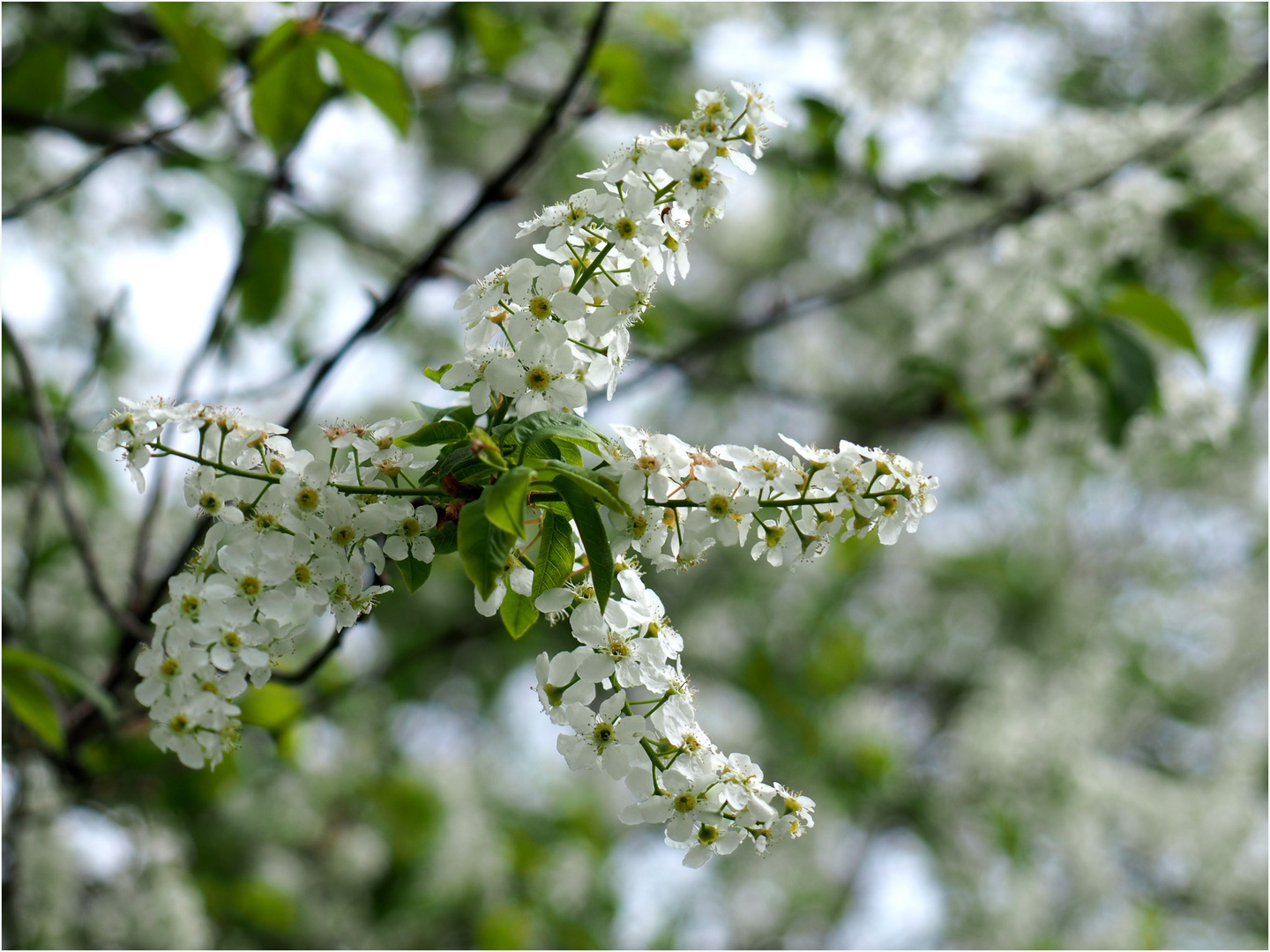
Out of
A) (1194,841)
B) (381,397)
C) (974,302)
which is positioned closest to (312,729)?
(381,397)

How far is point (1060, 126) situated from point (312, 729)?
442cm

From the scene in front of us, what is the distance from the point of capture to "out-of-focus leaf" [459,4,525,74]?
299 centimetres

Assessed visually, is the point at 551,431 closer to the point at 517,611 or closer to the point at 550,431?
the point at 550,431

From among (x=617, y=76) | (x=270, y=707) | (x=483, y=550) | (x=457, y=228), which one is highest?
(x=617, y=76)

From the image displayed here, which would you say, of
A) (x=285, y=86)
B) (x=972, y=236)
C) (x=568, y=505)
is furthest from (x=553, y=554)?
(x=972, y=236)

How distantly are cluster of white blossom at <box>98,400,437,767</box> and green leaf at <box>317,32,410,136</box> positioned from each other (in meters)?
1.24

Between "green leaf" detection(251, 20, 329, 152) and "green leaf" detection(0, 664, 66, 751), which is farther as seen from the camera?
"green leaf" detection(251, 20, 329, 152)

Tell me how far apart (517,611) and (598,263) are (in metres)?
0.47

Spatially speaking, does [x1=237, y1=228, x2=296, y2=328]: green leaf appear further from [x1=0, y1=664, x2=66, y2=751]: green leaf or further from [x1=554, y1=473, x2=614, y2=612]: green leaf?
[x1=554, y1=473, x2=614, y2=612]: green leaf

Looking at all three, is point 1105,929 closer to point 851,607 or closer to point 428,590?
A: point 851,607

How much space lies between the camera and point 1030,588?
805 centimetres

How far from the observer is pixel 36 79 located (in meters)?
2.67

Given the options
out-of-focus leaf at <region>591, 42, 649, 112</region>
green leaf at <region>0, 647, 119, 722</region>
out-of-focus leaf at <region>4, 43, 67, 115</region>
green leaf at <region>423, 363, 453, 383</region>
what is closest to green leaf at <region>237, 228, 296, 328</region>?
out-of-focus leaf at <region>4, 43, 67, 115</region>

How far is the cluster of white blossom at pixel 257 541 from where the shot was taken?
1.18m
